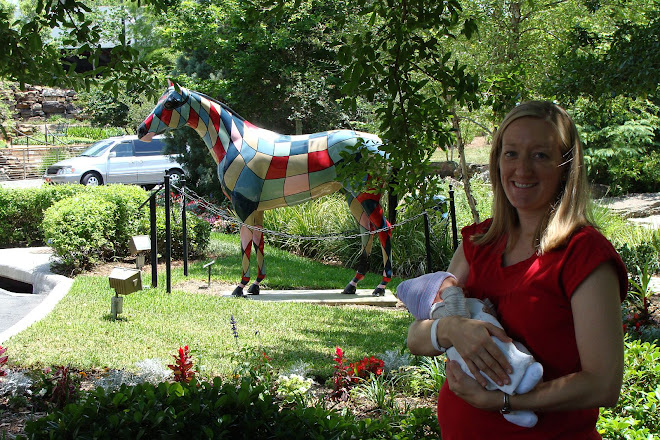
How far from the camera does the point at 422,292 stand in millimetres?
2188

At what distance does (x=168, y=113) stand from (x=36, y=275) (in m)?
3.76

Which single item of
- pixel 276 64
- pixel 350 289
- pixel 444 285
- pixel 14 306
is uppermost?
pixel 276 64

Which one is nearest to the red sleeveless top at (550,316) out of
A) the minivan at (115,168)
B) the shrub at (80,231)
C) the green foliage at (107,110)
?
the shrub at (80,231)

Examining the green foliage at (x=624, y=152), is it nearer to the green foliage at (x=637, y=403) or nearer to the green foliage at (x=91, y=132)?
the green foliage at (x=637, y=403)

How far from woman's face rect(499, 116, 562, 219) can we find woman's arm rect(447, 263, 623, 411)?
31cm

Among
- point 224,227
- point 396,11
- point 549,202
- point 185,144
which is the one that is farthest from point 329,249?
point 549,202

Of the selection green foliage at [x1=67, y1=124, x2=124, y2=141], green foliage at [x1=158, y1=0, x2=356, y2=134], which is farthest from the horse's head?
green foliage at [x1=67, y1=124, x2=124, y2=141]

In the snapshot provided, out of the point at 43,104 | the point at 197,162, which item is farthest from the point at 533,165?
the point at 43,104

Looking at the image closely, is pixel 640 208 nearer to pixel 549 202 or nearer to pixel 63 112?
pixel 549 202

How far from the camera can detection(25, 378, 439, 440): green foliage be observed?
294cm

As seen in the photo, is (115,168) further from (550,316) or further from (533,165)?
(550,316)

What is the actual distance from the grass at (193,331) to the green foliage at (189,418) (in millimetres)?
1920

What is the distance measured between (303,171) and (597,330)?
719cm

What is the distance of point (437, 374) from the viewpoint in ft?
15.3
